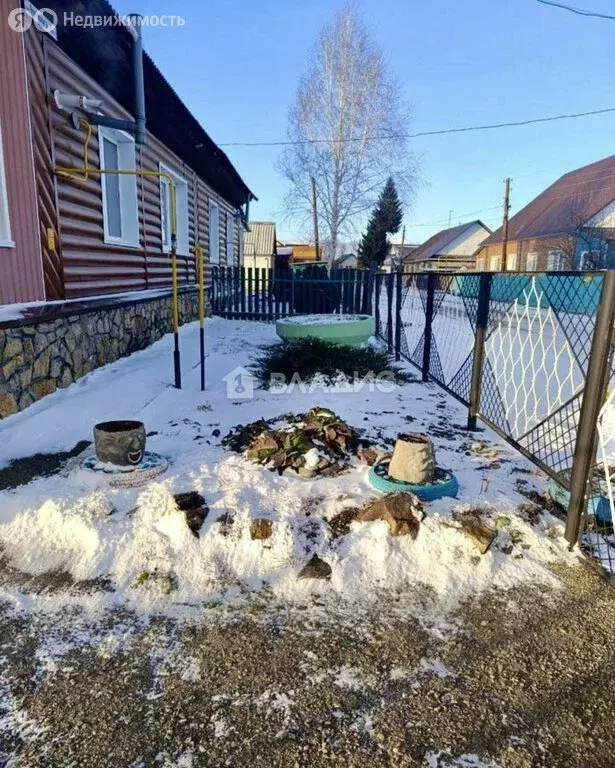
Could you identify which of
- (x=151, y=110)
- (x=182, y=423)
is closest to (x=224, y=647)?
(x=182, y=423)

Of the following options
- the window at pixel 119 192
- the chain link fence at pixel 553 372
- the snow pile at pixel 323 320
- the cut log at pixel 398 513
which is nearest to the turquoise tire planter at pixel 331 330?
the snow pile at pixel 323 320

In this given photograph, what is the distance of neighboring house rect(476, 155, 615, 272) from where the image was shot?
2408cm

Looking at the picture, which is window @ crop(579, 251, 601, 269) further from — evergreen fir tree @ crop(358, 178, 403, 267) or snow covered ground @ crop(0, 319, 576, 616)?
snow covered ground @ crop(0, 319, 576, 616)

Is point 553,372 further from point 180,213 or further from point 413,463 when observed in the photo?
A: point 180,213

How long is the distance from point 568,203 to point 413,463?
3086 cm

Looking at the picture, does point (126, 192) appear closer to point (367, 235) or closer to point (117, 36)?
point (117, 36)

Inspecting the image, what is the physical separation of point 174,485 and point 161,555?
54cm

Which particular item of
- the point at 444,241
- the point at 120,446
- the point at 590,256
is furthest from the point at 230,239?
the point at 444,241

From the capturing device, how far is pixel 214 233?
13633 mm

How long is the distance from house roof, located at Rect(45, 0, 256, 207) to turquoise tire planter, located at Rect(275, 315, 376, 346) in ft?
11.8

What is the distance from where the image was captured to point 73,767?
52.1 inches

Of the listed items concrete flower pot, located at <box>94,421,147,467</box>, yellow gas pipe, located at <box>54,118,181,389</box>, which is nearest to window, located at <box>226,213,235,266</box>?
yellow gas pipe, located at <box>54,118,181,389</box>

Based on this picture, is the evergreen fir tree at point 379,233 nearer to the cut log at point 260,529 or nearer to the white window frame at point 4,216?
the white window frame at point 4,216

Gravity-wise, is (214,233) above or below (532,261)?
below
